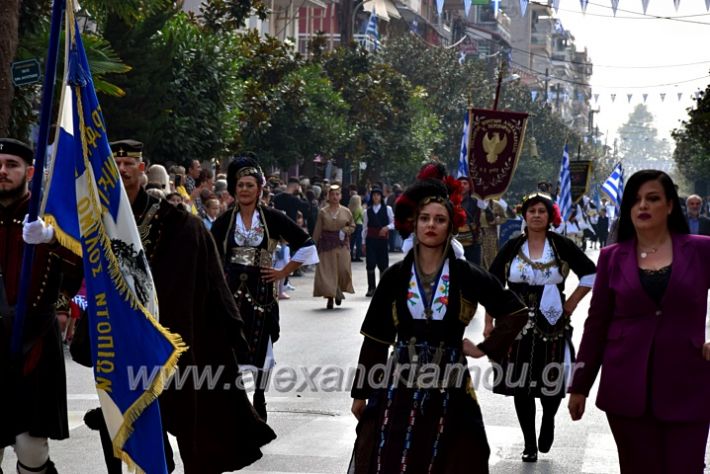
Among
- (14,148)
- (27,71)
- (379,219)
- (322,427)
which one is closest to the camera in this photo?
(14,148)

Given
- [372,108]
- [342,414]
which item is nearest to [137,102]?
[342,414]

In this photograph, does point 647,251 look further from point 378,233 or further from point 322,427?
point 378,233

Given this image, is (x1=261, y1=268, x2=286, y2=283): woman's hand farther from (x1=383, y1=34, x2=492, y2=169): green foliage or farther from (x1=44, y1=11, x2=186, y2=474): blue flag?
(x1=383, y1=34, x2=492, y2=169): green foliage

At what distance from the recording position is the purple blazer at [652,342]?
6.09 m

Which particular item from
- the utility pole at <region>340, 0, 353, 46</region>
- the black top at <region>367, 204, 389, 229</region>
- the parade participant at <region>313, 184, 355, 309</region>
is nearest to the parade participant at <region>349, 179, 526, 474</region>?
the parade participant at <region>313, 184, 355, 309</region>

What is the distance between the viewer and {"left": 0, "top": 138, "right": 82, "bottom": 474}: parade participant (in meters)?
6.38

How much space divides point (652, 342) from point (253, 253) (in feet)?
14.7

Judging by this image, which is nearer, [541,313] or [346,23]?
[541,313]

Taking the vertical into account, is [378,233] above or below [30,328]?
below

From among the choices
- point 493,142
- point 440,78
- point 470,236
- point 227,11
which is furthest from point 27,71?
point 440,78

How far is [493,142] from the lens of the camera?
2080 cm

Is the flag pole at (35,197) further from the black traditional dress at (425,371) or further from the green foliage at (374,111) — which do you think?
the green foliage at (374,111)

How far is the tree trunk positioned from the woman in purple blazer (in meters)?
7.69

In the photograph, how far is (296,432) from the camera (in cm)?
972
